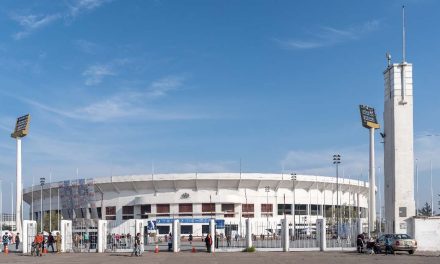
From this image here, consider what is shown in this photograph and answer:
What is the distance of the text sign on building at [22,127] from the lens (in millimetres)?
79044

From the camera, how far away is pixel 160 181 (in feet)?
372

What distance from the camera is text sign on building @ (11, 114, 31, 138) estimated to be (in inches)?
3112

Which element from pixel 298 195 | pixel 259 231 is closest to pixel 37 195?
pixel 298 195

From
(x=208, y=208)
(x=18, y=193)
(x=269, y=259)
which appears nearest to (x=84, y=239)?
(x=269, y=259)

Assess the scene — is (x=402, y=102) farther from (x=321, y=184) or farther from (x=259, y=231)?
(x=321, y=184)

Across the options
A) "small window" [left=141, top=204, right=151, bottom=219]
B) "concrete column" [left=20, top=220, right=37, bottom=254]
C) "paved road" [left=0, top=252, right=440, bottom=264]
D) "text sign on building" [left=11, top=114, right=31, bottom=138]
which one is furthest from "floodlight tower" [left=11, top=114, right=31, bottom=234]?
"paved road" [left=0, top=252, right=440, bottom=264]

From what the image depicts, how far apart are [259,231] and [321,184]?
72525mm

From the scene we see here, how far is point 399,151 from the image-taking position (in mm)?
44406

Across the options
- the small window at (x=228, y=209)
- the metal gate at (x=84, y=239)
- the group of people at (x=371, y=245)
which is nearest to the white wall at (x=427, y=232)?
the group of people at (x=371, y=245)

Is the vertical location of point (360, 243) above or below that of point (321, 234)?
below

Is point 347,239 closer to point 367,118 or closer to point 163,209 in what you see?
point 367,118

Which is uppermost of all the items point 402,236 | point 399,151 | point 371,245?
point 399,151

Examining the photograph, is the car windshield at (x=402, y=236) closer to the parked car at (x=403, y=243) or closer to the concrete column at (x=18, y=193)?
the parked car at (x=403, y=243)

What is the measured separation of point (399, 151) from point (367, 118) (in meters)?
44.2
